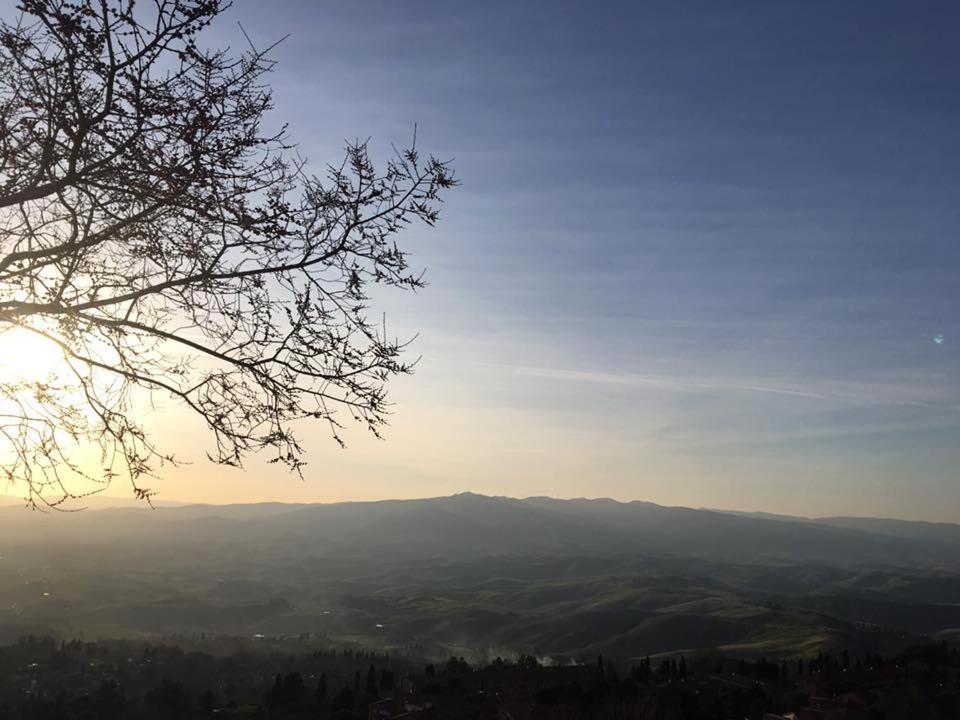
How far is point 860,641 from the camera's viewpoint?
196125mm

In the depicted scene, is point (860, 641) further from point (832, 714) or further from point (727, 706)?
point (832, 714)

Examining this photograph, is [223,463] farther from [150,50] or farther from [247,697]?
Answer: [247,697]

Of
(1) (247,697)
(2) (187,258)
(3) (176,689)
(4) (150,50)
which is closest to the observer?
(4) (150,50)

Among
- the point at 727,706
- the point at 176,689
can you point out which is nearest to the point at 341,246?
the point at 727,706

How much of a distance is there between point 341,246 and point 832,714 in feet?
172

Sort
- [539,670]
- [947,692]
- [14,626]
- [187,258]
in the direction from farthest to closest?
[14,626] → [539,670] → [947,692] → [187,258]

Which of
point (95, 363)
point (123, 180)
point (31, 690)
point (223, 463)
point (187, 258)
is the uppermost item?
point (123, 180)

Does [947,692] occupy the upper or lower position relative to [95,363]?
lower

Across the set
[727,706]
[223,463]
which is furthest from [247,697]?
[223,463]

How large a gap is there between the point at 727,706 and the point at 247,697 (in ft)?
291

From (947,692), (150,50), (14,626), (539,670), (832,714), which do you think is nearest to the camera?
(150,50)

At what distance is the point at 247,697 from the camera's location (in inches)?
4648

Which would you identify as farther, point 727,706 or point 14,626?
point 14,626

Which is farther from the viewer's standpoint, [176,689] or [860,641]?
[860,641]
